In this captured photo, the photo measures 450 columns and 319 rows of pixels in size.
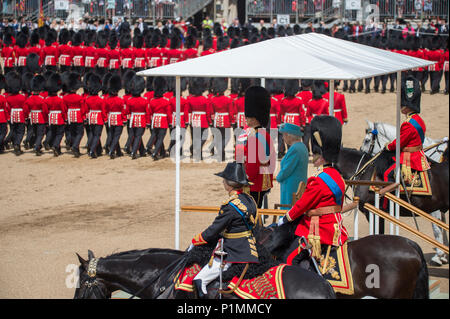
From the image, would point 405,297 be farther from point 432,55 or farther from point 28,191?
point 432,55

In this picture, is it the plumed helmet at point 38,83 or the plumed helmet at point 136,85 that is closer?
the plumed helmet at point 136,85

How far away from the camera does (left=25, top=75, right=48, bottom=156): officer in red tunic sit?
13.5 meters

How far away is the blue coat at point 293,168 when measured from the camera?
6609 mm

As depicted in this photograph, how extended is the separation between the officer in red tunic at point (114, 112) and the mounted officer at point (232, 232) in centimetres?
851

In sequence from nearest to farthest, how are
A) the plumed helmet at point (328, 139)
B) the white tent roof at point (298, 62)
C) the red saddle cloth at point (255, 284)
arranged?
the red saddle cloth at point (255, 284), the plumed helmet at point (328, 139), the white tent roof at point (298, 62)

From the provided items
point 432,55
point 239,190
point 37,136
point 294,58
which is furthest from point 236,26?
point 239,190

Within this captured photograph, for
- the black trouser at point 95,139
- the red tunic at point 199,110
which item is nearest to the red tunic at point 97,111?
the black trouser at point 95,139

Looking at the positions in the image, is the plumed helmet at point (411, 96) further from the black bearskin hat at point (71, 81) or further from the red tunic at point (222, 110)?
the black bearskin hat at point (71, 81)

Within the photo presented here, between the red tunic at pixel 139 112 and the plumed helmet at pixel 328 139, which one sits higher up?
the plumed helmet at pixel 328 139

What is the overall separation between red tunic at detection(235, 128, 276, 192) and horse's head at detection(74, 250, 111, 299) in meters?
1.81

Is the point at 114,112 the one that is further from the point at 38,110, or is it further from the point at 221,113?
the point at 221,113

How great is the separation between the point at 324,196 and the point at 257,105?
6.47 feet

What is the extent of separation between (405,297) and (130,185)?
22.6ft

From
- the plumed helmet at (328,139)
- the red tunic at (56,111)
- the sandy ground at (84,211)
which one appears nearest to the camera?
the plumed helmet at (328,139)
